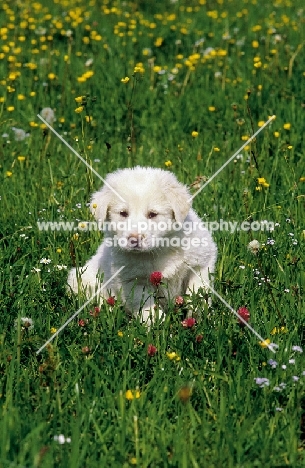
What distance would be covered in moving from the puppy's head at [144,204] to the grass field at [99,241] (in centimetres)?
35

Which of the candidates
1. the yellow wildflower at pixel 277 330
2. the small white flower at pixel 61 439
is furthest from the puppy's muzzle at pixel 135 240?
the small white flower at pixel 61 439

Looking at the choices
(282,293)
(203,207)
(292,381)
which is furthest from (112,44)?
(292,381)

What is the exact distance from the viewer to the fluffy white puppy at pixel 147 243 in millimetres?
3752

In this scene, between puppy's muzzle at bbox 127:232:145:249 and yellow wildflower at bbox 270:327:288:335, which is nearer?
yellow wildflower at bbox 270:327:288:335

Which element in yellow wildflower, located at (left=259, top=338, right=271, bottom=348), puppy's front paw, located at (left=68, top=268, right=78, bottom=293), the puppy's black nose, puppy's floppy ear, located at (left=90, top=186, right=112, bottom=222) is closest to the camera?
yellow wildflower, located at (left=259, top=338, right=271, bottom=348)

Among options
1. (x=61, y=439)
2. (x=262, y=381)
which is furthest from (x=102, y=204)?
(x=61, y=439)

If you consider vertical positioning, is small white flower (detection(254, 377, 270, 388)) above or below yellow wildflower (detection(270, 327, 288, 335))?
below

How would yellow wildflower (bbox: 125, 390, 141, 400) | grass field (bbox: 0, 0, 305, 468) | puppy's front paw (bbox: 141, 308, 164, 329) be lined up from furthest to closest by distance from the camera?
puppy's front paw (bbox: 141, 308, 164, 329) → yellow wildflower (bbox: 125, 390, 141, 400) → grass field (bbox: 0, 0, 305, 468)

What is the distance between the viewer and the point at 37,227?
4.55m

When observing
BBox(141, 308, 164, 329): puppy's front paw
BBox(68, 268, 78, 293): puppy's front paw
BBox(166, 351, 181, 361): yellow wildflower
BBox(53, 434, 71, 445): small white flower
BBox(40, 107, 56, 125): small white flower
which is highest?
BBox(40, 107, 56, 125): small white flower

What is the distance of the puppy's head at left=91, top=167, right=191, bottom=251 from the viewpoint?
3.71 meters

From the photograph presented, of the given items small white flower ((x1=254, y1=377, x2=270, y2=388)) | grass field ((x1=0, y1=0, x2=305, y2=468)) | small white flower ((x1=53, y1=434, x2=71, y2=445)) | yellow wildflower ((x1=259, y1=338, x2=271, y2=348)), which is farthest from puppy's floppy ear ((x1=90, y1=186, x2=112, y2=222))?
small white flower ((x1=53, y1=434, x2=71, y2=445))

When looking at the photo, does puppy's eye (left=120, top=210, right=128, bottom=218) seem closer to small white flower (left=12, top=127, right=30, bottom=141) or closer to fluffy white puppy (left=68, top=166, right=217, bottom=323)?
fluffy white puppy (left=68, top=166, right=217, bottom=323)

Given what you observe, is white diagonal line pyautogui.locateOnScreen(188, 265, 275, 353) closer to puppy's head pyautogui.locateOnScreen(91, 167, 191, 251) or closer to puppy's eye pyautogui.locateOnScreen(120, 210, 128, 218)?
puppy's head pyautogui.locateOnScreen(91, 167, 191, 251)
